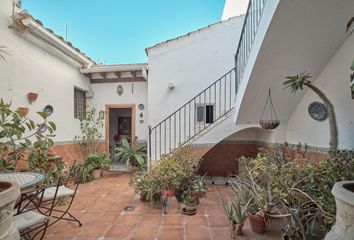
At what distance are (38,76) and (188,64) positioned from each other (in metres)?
3.72

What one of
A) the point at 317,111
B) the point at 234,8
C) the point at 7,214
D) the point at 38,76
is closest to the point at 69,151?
the point at 38,76

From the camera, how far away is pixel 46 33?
4.41 metres

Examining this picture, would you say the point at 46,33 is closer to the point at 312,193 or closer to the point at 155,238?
the point at 155,238

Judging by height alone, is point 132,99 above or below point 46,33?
below

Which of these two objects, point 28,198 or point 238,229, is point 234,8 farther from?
point 28,198

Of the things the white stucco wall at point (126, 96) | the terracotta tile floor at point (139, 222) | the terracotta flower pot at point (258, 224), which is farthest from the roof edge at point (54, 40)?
the terracotta flower pot at point (258, 224)

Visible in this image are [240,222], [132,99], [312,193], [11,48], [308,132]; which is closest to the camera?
[312,193]

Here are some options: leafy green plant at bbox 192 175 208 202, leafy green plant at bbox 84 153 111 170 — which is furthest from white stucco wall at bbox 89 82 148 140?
leafy green plant at bbox 192 175 208 202

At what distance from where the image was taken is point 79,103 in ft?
20.2

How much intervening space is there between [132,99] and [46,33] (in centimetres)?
271

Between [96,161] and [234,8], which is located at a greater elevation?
[234,8]

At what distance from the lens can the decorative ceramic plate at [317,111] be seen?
292 centimetres

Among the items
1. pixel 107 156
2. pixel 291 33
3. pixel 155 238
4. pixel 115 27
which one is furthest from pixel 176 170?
pixel 115 27

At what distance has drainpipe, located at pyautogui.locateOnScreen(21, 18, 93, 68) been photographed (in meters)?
4.03
